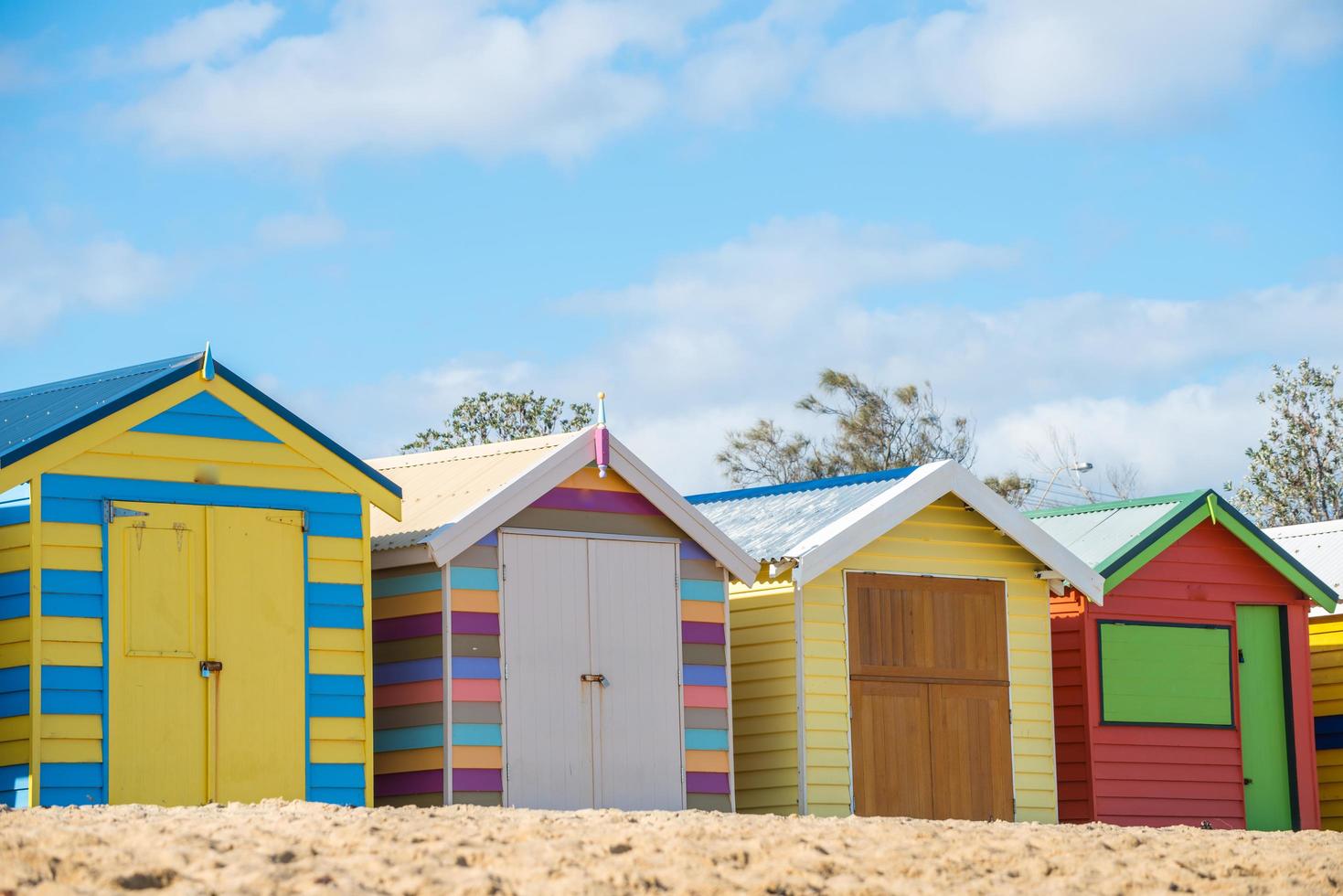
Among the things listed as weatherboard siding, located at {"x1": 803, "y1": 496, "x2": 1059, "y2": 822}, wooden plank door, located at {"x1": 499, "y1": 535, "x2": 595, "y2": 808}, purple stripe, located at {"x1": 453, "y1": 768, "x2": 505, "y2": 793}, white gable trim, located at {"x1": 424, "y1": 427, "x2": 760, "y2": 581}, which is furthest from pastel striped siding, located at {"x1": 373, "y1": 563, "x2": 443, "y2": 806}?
weatherboard siding, located at {"x1": 803, "y1": 496, "x2": 1059, "y2": 822}

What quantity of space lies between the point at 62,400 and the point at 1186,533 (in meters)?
10.8

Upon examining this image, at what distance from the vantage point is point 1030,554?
18.2 metres

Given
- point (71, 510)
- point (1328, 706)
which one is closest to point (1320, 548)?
point (1328, 706)

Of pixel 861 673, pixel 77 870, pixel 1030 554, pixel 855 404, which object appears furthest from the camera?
pixel 855 404

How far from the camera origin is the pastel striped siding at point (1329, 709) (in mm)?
21078

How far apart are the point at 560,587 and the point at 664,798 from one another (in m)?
1.85

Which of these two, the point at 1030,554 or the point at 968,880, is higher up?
the point at 1030,554

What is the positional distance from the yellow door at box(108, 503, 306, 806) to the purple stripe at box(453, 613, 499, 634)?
1259 mm

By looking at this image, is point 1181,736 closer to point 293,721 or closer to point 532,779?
point 532,779

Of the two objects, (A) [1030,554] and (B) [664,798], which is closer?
(B) [664,798]

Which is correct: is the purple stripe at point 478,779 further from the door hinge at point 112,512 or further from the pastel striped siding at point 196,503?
the door hinge at point 112,512

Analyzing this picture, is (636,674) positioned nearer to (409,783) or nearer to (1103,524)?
(409,783)

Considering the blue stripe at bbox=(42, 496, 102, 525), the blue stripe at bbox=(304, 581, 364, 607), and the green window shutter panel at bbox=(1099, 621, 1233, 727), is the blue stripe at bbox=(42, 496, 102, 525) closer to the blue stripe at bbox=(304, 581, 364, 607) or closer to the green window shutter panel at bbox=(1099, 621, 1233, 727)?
the blue stripe at bbox=(304, 581, 364, 607)

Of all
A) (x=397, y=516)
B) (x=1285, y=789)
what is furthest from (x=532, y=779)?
(x=1285, y=789)
